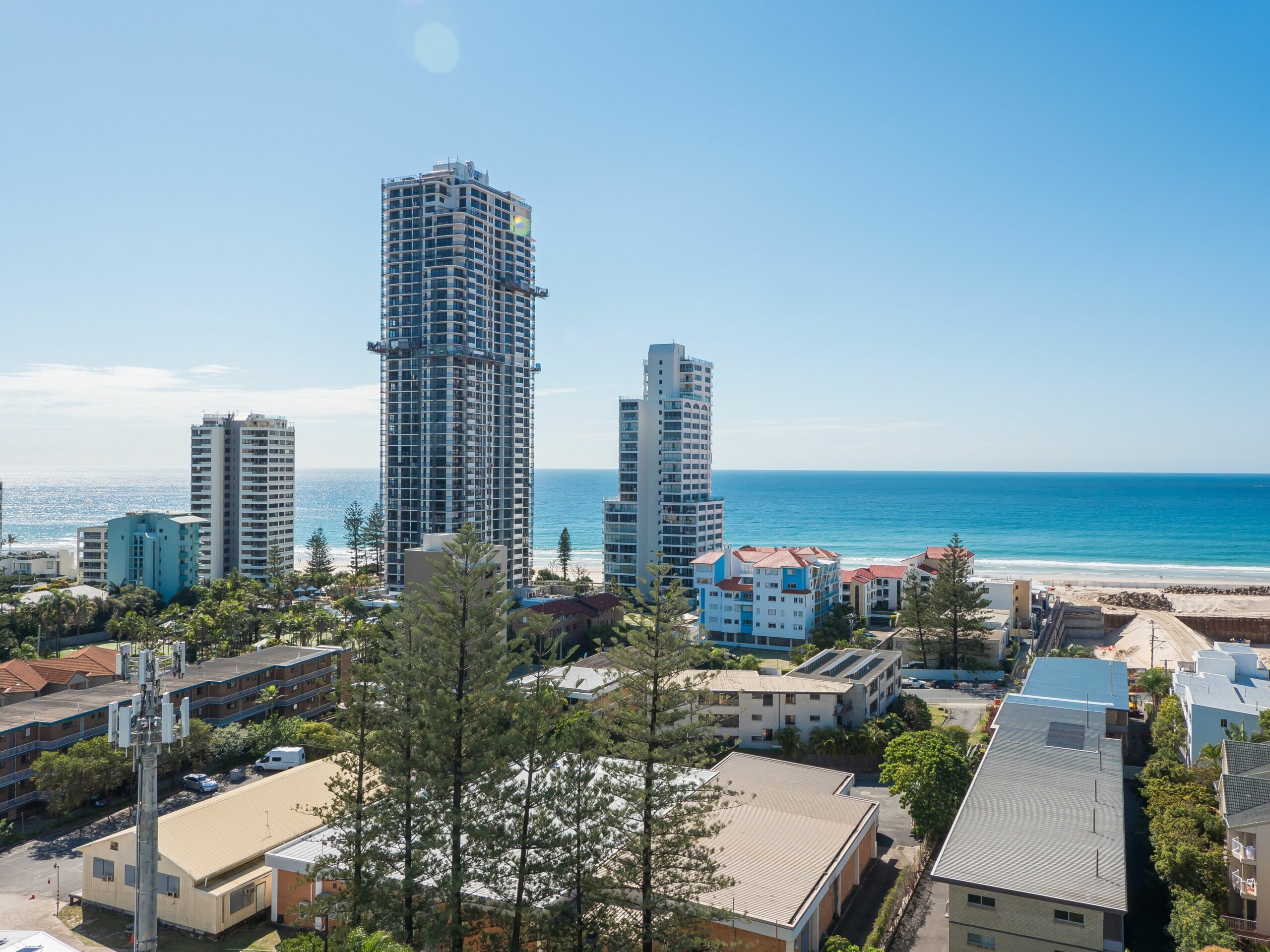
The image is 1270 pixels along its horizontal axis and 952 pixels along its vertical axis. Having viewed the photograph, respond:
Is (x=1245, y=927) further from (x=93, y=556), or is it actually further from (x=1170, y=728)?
(x=93, y=556)

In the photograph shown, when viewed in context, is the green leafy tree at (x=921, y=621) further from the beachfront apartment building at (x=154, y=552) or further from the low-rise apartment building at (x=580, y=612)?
the beachfront apartment building at (x=154, y=552)

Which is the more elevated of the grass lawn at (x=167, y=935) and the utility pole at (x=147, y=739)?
the utility pole at (x=147, y=739)

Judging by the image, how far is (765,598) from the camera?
57.3 m

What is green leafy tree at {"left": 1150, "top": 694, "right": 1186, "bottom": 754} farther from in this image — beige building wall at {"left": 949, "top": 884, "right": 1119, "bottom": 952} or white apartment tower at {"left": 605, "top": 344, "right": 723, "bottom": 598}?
white apartment tower at {"left": 605, "top": 344, "right": 723, "bottom": 598}

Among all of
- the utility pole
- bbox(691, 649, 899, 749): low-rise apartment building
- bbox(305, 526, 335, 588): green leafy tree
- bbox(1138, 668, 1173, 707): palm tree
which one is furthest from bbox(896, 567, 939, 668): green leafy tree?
bbox(305, 526, 335, 588): green leafy tree

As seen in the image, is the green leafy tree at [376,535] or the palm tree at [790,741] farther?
the green leafy tree at [376,535]

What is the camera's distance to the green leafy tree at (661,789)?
17.3 metres

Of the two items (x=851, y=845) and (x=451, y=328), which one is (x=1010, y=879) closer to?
(x=851, y=845)

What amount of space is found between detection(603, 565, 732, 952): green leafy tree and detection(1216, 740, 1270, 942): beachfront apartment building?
13.5 metres

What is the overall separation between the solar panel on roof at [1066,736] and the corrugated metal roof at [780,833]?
7.01 metres

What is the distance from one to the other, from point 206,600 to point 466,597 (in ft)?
171

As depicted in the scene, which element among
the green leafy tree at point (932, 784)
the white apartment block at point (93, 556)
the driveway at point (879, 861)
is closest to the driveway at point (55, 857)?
the driveway at point (879, 861)

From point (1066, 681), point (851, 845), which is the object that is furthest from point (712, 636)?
point (851, 845)

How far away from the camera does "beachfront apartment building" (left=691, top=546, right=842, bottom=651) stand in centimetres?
5669
